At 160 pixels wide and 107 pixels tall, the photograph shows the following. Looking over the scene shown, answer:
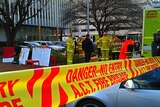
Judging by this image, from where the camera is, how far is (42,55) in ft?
63.9

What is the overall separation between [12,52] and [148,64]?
53.0 feet

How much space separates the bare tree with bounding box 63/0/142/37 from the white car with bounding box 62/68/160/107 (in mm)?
36428

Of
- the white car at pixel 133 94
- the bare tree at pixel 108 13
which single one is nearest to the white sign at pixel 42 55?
the white car at pixel 133 94

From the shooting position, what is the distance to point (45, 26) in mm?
74938

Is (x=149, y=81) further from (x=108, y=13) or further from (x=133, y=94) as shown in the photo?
(x=108, y=13)

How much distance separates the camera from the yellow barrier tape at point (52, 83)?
3113 mm

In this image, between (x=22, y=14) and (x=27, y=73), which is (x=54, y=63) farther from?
(x=27, y=73)

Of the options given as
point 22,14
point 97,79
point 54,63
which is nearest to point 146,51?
point 54,63

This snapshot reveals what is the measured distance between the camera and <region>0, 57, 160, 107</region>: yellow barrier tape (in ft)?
10.2

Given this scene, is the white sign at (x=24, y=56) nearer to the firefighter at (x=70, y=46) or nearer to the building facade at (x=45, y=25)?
the firefighter at (x=70, y=46)

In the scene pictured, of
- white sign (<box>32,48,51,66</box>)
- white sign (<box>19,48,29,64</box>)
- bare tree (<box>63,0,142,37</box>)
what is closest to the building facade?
bare tree (<box>63,0,142,37</box>)

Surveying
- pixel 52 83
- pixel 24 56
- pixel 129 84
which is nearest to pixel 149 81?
pixel 129 84

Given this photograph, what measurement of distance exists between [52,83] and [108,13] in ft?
132

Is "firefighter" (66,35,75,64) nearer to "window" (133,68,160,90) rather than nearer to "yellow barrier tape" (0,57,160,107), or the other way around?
"window" (133,68,160,90)
